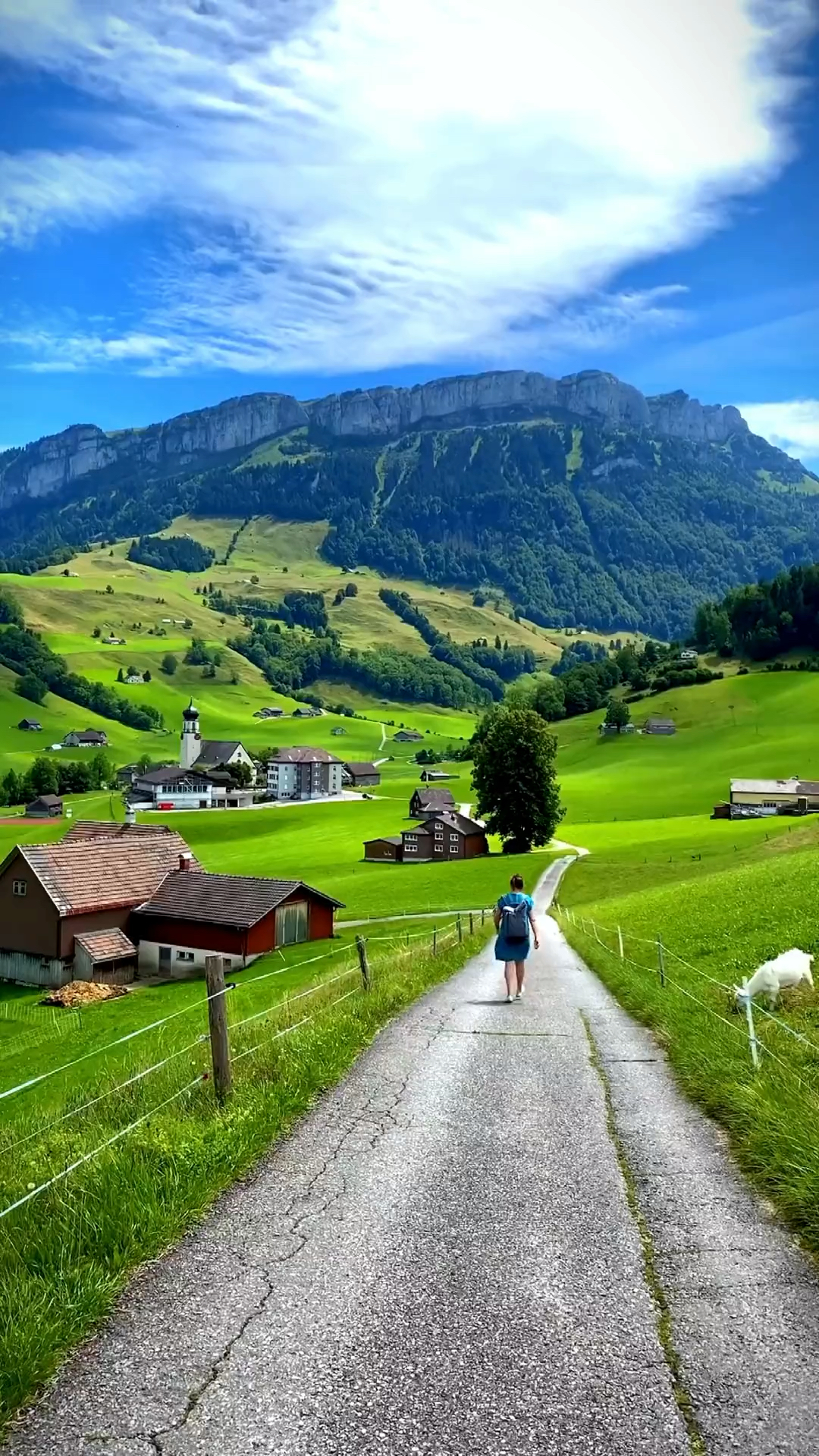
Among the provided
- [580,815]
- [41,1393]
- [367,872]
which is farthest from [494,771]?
[41,1393]

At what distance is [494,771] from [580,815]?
30441 mm

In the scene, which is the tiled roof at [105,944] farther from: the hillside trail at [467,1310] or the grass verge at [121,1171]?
the hillside trail at [467,1310]

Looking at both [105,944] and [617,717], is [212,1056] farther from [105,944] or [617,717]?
[617,717]

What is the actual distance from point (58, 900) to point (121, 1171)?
4900 cm

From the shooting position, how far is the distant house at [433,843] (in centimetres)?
10175

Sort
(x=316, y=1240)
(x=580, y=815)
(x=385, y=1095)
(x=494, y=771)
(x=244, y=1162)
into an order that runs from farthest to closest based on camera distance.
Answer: (x=580, y=815), (x=494, y=771), (x=385, y=1095), (x=244, y=1162), (x=316, y=1240)

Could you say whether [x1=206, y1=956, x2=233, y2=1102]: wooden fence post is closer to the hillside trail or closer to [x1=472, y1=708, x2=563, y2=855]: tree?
the hillside trail

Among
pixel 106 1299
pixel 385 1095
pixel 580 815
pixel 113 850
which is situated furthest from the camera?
pixel 580 815

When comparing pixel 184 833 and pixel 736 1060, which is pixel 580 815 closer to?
pixel 184 833

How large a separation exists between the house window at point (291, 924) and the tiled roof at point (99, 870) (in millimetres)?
10443

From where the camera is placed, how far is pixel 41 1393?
5.39m

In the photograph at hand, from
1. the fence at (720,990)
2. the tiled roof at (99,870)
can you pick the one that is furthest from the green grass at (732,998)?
the tiled roof at (99,870)

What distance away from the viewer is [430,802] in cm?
12394

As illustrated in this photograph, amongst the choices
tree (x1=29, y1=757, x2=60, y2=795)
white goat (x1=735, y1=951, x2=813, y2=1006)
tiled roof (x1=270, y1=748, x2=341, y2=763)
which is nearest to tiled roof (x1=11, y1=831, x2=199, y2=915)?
white goat (x1=735, y1=951, x2=813, y2=1006)
